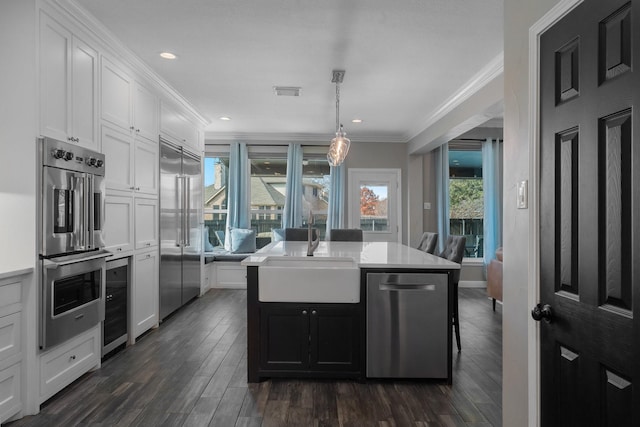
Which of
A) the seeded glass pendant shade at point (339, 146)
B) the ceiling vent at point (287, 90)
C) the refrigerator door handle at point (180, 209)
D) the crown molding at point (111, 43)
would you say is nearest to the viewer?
the crown molding at point (111, 43)

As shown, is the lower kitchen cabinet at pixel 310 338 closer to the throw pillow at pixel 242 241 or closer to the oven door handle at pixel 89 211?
the oven door handle at pixel 89 211

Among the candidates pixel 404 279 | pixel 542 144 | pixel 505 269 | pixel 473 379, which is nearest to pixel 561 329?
pixel 505 269

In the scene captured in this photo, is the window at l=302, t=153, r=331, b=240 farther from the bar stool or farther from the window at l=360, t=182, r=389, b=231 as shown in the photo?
the bar stool

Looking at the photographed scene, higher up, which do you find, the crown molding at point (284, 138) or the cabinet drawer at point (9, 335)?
the crown molding at point (284, 138)

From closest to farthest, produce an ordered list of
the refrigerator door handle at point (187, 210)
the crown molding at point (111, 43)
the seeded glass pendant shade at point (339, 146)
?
1. the crown molding at point (111, 43)
2. the seeded glass pendant shade at point (339, 146)
3. the refrigerator door handle at point (187, 210)

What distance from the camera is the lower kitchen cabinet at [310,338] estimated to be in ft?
8.95

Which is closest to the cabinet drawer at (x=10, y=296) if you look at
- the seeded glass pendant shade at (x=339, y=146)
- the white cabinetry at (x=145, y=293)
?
the white cabinetry at (x=145, y=293)

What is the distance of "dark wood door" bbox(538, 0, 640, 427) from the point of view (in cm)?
110

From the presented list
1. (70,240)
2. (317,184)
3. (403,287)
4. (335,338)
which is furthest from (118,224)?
(317,184)

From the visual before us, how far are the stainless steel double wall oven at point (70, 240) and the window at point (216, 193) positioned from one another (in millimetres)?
3878

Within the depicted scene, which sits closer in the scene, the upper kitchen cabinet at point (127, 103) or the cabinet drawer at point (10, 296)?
the cabinet drawer at point (10, 296)

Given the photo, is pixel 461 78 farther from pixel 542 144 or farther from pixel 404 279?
pixel 542 144

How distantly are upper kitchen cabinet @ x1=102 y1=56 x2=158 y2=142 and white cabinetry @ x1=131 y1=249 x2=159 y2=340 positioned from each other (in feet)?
3.95

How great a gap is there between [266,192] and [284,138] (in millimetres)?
1006
